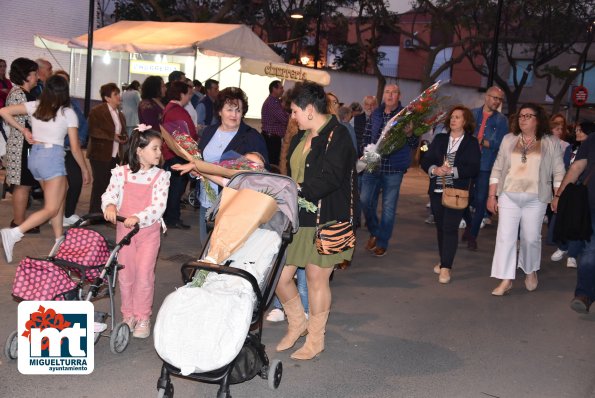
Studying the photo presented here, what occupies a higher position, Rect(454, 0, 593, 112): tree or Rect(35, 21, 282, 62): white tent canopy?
Rect(454, 0, 593, 112): tree

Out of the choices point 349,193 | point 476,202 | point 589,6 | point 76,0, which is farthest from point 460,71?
point 349,193

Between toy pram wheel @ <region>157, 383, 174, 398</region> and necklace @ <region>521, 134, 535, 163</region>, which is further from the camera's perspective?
necklace @ <region>521, 134, 535, 163</region>

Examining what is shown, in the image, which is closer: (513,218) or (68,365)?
(68,365)

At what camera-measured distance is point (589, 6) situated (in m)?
36.8

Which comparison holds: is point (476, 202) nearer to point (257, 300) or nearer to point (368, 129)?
point (368, 129)

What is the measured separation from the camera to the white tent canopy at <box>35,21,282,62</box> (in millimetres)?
14750

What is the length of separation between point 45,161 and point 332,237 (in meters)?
3.71

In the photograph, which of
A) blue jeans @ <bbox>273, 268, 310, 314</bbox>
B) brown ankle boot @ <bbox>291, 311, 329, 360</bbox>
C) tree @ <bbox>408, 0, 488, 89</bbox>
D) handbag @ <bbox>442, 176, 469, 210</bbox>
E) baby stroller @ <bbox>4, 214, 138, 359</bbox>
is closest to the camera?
baby stroller @ <bbox>4, 214, 138, 359</bbox>

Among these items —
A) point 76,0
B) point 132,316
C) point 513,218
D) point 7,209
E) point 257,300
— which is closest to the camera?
point 257,300

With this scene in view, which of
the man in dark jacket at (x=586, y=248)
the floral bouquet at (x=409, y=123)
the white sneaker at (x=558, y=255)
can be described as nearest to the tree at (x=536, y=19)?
the white sneaker at (x=558, y=255)

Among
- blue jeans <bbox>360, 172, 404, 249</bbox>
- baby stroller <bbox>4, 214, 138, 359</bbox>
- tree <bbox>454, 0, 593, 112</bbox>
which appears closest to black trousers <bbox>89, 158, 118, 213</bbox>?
blue jeans <bbox>360, 172, 404, 249</bbox>

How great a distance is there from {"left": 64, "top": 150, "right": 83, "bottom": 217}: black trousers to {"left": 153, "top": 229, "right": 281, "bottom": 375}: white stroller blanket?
18.8 ft

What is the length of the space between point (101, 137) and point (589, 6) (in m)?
33.2

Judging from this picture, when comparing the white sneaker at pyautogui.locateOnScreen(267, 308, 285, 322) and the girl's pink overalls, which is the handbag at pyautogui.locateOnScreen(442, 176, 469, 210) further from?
the girl's pink overalls
